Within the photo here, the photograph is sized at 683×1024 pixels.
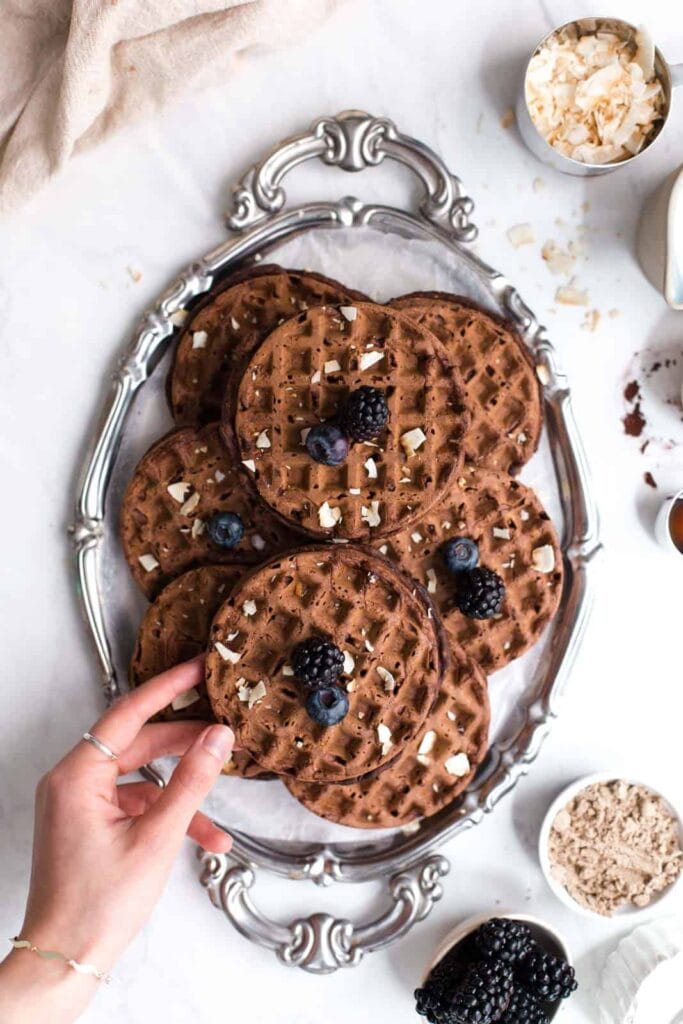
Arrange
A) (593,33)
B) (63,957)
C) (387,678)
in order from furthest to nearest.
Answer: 1. (593,33)
2. (387,678)
3. (63,957)

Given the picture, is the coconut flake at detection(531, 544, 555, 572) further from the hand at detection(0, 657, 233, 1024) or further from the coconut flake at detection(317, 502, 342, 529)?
the hand at detection(0, 657, 233, 1024)

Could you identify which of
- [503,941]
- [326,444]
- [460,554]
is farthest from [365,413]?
[503,941]

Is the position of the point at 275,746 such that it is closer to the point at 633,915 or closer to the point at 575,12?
the point at 633,915

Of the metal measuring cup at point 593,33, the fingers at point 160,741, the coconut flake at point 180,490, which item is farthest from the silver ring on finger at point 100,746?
the metal measuring cup at point 593,33

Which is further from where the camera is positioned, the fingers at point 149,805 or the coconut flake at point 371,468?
the fingers at point 149,805

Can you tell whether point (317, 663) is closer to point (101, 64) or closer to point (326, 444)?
point (326, 444)

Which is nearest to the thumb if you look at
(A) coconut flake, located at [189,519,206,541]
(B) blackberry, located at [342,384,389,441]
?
(A) coconut flake, located at [189,519,206,541]

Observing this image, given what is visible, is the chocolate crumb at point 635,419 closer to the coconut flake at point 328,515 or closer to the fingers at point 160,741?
the coconut flake at point 328,515
